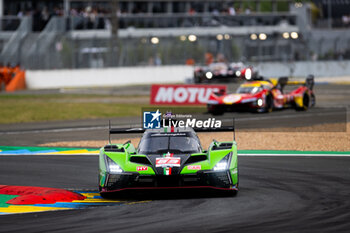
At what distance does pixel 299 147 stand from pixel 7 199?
9043mm

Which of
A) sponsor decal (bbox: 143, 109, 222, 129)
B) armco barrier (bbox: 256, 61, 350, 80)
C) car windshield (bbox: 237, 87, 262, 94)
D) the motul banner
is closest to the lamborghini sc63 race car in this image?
sponsor decal (bbox: 143, 109, 222, 129)

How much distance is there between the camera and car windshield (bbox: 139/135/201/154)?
1205 centimetres

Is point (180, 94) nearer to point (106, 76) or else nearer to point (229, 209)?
point (229, 209)

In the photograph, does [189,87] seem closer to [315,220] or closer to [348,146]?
[348,146]

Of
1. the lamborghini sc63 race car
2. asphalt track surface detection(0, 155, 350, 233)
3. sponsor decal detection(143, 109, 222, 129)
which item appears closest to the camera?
asphalt track surface detection(0, 155, 350, 233)

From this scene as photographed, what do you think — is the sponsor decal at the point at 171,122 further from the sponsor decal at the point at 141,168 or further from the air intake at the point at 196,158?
the sponsor decal at the point at 141,168

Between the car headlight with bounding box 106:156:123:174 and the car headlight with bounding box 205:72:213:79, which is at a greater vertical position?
the car headlight with bounding box 106:156:123:174

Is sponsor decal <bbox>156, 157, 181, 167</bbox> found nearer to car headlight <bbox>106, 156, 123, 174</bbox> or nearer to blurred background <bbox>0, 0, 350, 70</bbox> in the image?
car headlight <bbox>106, 156, 123, 174</bbox>

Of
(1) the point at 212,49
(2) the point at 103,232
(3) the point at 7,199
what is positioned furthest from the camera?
(1) the point at 212,49

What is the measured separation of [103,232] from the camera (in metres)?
8.95

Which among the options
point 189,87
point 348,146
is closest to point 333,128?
point 348,146

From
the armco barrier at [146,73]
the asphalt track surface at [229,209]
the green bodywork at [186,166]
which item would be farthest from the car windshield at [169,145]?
the armco barrier at [146,73]

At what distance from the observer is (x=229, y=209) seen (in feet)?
34.1

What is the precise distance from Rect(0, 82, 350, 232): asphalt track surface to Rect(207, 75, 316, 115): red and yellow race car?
994cm
